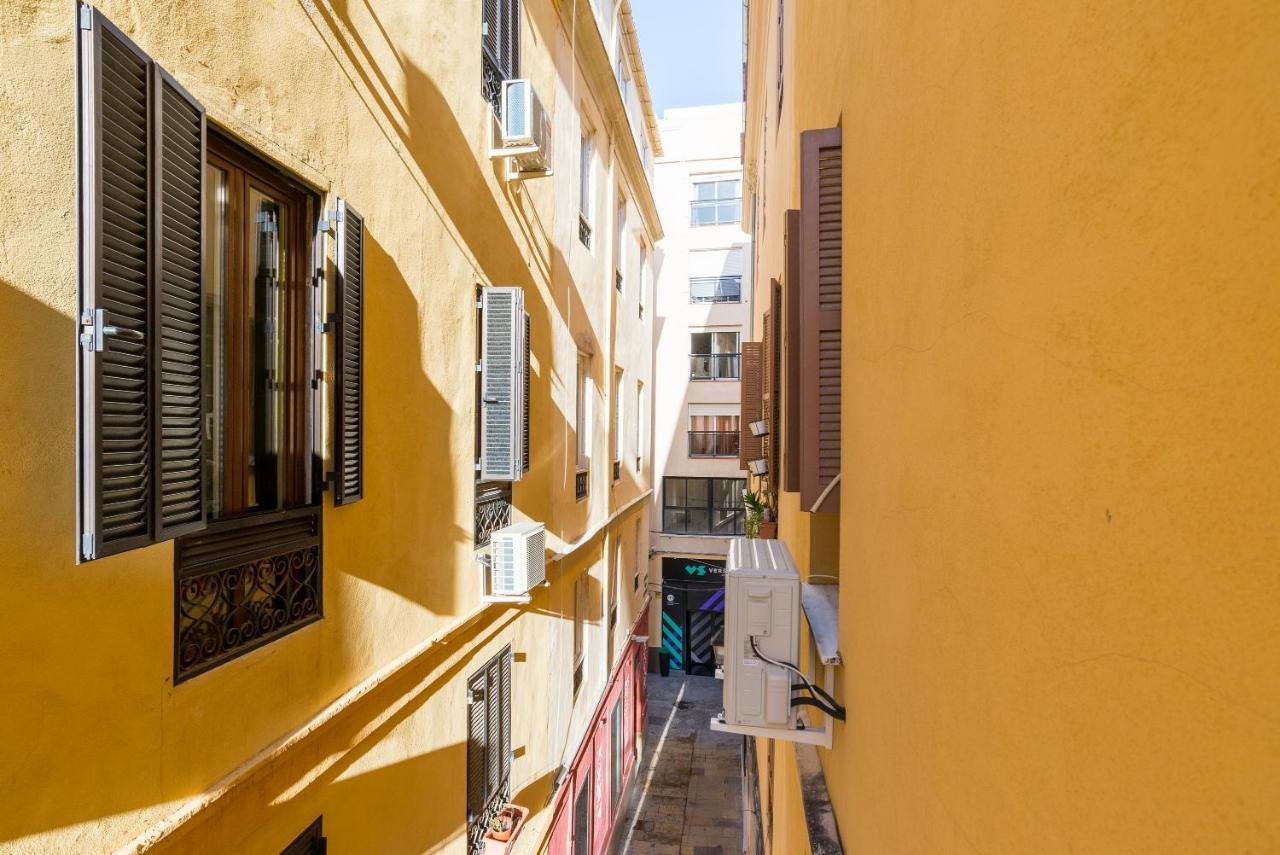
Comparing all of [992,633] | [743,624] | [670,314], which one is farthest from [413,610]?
[670,314]

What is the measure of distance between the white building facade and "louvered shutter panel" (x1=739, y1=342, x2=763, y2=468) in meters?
8.98

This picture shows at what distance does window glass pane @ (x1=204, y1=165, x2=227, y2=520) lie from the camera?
3.05 meters

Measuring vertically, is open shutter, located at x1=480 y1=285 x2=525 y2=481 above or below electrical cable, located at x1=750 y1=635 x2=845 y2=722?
above

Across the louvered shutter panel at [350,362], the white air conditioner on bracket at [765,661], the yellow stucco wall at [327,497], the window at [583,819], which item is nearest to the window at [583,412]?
the yellow stucco wall at [327,497]

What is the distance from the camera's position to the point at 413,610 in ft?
15.4

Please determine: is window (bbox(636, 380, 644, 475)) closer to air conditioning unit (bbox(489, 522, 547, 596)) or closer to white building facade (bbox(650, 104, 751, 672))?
white building facade (bbox(650, 104, 751, 672))

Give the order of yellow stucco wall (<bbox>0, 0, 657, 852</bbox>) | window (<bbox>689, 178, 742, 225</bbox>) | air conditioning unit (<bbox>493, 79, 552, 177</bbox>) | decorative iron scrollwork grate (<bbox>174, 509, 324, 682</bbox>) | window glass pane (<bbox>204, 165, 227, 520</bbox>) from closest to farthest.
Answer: yellow stucco wall (<bbox>0, 0, 657, 852</bbox>), decorative iron scrollwork grate (<bbox>174, 509, 324, 682</bbox>), window glass pane (<bbox>204, 165, 227, 520</bbox>), air conditioning unit (<bbox>493, 79, 552, 177</bbox>), window (<bbox>689, 178, 742, 225</bbox>)

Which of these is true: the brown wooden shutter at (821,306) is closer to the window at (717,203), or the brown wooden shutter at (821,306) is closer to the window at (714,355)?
the window at (714,355)

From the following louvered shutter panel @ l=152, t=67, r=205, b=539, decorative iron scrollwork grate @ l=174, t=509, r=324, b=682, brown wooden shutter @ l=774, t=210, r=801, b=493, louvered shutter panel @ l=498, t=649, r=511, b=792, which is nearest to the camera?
louvered shutter panel @ l=152, t=67, r=205, b=539

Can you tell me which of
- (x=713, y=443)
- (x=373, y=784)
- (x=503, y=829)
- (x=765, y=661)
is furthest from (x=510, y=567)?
(x=713, y=443)

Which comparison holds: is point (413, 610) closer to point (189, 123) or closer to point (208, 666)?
point (208, 666)

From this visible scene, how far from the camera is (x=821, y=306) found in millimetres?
3436

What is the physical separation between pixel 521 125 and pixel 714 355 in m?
14.9

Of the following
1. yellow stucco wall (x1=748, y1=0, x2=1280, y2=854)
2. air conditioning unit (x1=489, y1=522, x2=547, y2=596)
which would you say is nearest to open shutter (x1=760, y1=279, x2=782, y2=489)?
air conditioning unit (x1=489, y1=522, x2=547, y2=596)
